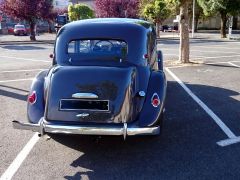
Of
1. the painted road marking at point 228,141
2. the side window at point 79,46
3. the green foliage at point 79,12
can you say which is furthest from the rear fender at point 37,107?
the green foliage at point 79,12

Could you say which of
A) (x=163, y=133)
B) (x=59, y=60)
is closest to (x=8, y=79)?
(x=59, y=60)

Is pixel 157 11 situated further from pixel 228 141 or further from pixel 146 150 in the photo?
pixel 146 150

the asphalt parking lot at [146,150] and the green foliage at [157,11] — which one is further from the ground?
the green foliage at [157,11]

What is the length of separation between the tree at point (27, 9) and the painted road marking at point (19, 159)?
91.1ft

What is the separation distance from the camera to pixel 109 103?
4926 mm

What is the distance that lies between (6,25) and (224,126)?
5400 cm

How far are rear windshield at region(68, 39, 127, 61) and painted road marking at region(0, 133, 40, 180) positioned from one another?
4.80 ft

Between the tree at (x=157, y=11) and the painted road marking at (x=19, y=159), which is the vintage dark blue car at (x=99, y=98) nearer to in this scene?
the painted road marking at (x=19, y=159)

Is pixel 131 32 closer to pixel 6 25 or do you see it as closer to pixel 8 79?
pixel 8 79

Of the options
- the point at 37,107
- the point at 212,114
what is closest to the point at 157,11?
the point at 212,114

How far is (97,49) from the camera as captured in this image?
6.02 meters

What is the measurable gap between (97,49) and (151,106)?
1481 mm

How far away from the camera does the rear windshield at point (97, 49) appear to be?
590 cm

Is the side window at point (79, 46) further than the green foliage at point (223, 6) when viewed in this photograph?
No
